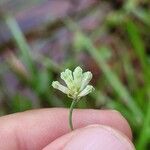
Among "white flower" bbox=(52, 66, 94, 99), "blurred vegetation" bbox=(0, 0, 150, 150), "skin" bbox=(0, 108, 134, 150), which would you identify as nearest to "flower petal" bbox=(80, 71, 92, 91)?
"white flower" bbox=(52, 66, 94, 99)

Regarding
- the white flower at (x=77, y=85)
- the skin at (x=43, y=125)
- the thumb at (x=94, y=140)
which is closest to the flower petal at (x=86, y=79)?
the white flower at (x=77, y=85)

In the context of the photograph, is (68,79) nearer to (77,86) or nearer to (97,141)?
(77,86)

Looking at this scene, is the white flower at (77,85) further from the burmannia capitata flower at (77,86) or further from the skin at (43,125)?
the skin at (43,125)

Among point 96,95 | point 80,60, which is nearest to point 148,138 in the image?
point 96,95

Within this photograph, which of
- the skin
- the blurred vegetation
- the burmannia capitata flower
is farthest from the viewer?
the blurred vegetation

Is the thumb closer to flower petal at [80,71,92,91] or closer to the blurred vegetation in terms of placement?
flower petal at [80,71,92,91]

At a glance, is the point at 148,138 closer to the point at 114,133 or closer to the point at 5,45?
the point at 114,133

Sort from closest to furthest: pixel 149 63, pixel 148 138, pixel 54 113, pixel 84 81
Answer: pixel 84 81 → pixel 54 113 → pixel 148 138 → pixel 149 63

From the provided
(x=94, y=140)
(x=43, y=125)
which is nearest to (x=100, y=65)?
(x=43, y=125)
